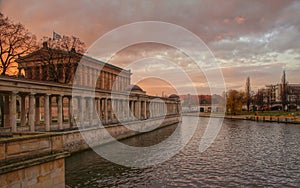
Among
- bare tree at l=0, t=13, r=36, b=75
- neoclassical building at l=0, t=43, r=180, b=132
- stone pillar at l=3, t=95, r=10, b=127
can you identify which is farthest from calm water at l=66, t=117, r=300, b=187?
bare tree at l=0, t=13, r=36, b=75

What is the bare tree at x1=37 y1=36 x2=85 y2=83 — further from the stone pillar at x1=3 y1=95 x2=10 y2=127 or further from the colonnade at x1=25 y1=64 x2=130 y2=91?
the stone pillar at x1=3 y1=95 x2=10 y2=127

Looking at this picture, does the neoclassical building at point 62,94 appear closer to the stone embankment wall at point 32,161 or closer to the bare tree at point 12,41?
the bare tree at point 12,41

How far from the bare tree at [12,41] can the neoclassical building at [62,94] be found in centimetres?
378

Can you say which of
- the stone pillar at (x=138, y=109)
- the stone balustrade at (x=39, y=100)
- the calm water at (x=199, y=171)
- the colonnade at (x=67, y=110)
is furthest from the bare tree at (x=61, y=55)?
the stone pillar at (x=138, y=109)

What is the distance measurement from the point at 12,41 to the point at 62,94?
913 cm

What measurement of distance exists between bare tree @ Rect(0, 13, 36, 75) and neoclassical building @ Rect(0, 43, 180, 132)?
3780 millimetres

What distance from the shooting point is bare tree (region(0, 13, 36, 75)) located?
3130cm

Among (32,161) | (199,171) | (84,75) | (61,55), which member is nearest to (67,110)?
(84,75)

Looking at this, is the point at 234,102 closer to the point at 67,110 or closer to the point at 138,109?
the point at 138,109

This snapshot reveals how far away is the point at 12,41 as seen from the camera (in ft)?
105

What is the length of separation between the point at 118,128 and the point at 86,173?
18.9m

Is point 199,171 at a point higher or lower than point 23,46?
lower

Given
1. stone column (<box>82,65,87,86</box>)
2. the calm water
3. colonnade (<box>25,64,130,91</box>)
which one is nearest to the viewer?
the calm water

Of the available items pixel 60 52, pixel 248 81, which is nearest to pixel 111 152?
pixel 60 52
